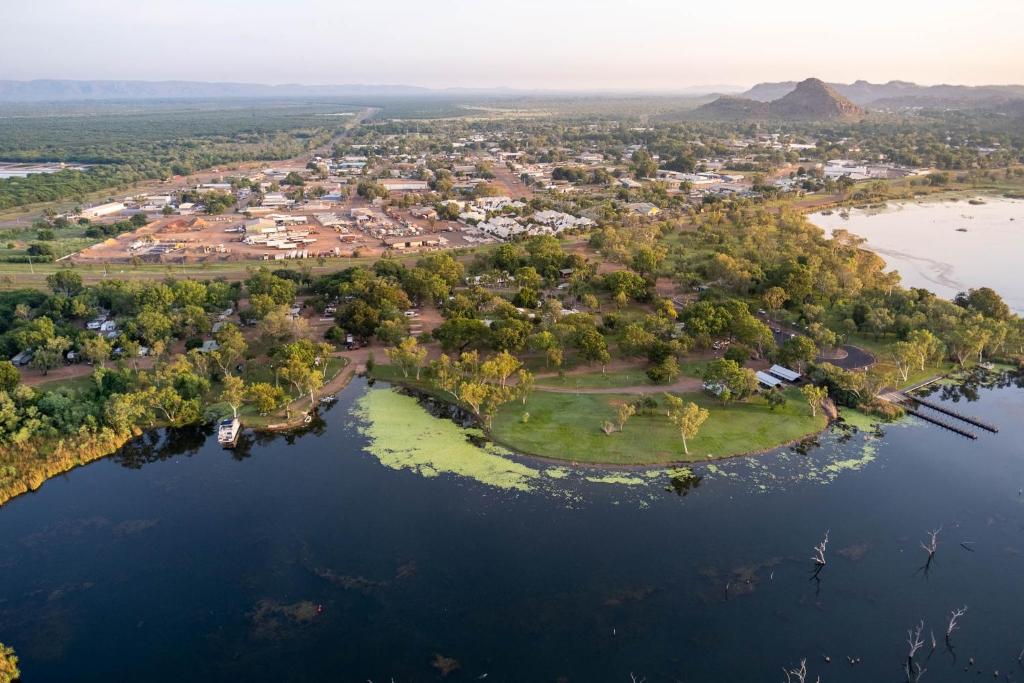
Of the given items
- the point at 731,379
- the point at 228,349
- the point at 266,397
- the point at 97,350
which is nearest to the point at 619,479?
the point at 731,379

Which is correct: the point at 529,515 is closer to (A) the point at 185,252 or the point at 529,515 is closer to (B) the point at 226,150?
(A) the point at 185,252

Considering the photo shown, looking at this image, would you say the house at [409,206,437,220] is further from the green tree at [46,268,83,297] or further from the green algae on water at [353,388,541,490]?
the green algae on water at [353,388,541,490]

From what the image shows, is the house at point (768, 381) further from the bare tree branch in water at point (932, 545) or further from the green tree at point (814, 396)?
the bare tree branch in water at point (932, 545)

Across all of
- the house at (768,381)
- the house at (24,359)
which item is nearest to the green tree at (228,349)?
the house at (24,359)

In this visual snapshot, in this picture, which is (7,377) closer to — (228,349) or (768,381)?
(228,349)

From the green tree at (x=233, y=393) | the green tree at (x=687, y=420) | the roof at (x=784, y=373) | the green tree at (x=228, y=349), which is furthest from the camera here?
the green tree at (x=228, y=349)

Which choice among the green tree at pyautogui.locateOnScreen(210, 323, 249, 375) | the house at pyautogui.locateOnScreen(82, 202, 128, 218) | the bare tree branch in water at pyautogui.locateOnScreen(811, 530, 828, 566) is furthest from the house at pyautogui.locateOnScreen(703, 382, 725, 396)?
the house at pyautogui.locateOnScreen(82, 202, 128, 218)
